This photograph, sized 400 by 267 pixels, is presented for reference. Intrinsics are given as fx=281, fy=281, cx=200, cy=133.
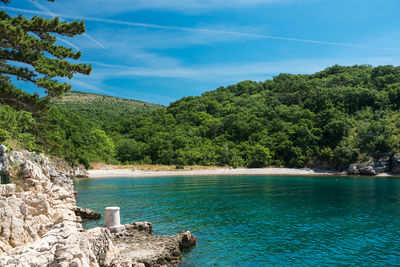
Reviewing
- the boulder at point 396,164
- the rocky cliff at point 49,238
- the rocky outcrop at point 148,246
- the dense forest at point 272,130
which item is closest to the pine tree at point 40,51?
the rocky cliff at point 49,238

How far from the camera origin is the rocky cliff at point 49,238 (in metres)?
7.67

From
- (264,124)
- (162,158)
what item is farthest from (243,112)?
(162,158)

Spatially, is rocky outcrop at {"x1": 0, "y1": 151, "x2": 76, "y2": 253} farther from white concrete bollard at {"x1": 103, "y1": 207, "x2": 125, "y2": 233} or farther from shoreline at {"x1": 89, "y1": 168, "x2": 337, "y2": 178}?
shoreline at {"x1": 89, "y1": 168, "x2": 337, "y2": 178}

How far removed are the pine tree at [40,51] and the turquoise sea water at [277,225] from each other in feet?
35.6

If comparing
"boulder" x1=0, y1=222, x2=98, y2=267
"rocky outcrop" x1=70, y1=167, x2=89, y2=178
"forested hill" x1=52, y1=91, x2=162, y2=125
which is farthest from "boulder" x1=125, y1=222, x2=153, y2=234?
"forested hill" x1=52, y1=91, x2=162, y2=125

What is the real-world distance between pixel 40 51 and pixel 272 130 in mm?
90145

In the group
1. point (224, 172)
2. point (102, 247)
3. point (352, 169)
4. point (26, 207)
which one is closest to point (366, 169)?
point (352, 169)

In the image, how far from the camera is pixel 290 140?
8962 centimetres

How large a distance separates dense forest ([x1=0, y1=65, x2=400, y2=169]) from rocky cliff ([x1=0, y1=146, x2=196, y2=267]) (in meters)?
43.2

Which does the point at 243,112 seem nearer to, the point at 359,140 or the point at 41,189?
the point at 359,140

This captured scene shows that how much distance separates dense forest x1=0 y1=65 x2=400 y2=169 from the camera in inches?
3100

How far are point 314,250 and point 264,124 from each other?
294 ft

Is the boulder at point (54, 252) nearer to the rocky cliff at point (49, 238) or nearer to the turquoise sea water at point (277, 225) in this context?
the rocky cliff at point (49, 238)

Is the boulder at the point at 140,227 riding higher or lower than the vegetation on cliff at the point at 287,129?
lower
